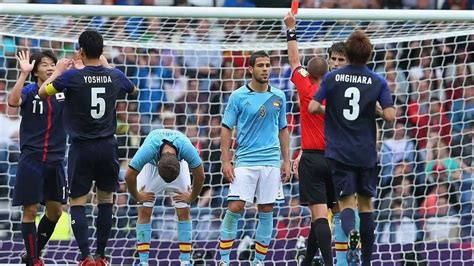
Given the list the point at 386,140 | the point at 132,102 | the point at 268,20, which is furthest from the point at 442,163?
the point at 132,102

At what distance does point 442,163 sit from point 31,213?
4858mm

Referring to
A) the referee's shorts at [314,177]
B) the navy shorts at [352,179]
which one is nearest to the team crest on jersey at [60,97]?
the referee's shorts at [314,177]

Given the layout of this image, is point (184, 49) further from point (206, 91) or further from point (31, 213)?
point (31, 213)

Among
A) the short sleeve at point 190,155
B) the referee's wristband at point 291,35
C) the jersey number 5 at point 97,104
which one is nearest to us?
the jersey number 5 at point 97,104

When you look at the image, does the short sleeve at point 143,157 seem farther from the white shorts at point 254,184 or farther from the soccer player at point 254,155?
the white shorts at point 254,184

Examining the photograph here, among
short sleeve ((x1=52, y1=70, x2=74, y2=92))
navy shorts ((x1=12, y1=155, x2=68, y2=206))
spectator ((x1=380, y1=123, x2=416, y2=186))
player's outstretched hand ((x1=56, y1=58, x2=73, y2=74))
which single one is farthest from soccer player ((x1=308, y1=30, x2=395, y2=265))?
spectator ((x1=380, y1=123, x2=416, y2=186))

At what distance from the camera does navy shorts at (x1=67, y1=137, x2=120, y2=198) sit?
35.3 ft

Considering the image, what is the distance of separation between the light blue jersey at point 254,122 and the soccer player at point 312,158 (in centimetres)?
49

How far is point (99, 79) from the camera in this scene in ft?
35.2

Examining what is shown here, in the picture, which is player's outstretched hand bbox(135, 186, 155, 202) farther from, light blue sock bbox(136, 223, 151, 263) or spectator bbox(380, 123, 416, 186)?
spectator bbox(380, 123, 416, 186)

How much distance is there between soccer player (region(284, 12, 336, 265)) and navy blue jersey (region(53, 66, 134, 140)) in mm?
1555

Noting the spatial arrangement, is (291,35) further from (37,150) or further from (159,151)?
(37,150)

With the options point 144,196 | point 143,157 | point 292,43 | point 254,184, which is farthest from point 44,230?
point 292,43

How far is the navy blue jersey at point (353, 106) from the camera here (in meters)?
10.0
